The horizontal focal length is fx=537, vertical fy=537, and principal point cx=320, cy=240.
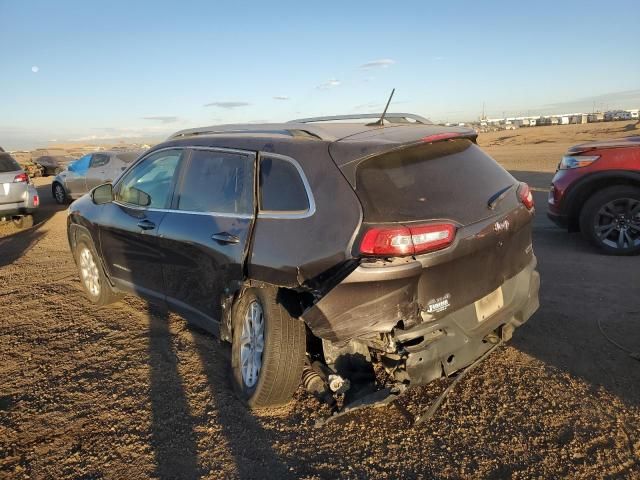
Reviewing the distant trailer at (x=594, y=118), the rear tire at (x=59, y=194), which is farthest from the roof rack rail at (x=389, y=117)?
the distant trailer at (x=594, y=118)

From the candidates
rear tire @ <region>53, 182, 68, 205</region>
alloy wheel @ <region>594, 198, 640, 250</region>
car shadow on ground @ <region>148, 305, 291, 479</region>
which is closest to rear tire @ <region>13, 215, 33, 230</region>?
rear tire @ <region>53, 182, 68, 205</region>

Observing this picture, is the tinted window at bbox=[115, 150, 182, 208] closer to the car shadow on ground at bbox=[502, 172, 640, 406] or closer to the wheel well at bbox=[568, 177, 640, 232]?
the car shadow on ground at bbox=[502, 172, 640, 406]

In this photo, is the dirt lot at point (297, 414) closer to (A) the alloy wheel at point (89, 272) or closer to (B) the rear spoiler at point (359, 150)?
(A) the alloy wheel at point (89, 272)

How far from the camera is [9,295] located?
633cm

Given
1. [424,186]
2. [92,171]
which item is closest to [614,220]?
[424,186]

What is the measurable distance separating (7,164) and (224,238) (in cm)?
946

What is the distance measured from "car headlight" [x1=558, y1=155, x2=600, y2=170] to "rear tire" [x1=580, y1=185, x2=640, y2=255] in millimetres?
404

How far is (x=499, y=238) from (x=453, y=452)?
1268mm

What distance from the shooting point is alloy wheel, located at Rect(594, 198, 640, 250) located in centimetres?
650

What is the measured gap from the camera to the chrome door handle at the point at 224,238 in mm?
→ 3512

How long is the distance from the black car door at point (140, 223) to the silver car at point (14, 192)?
693 cm

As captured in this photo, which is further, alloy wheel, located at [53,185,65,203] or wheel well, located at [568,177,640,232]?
alloy wheel, located at [53,185,65,203]

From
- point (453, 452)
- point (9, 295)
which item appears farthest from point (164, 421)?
point (9, 295)

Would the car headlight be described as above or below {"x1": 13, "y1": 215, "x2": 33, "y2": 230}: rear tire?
above
